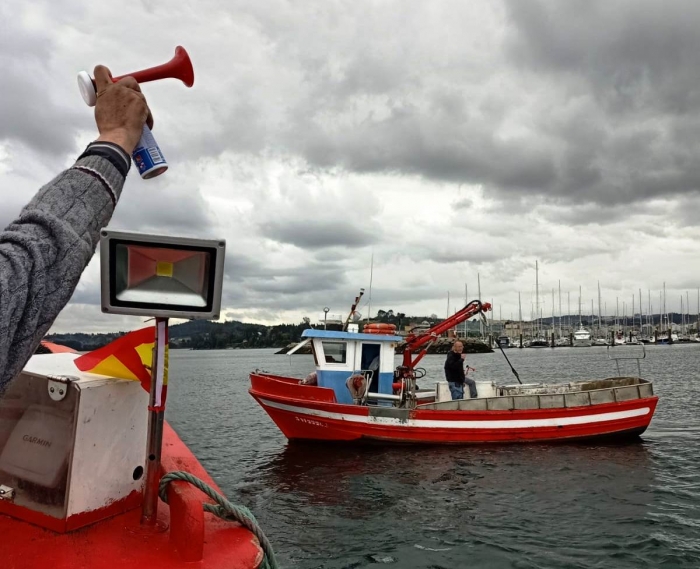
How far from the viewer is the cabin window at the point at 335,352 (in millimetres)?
16000

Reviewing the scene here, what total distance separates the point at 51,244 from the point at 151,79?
3.23 feet

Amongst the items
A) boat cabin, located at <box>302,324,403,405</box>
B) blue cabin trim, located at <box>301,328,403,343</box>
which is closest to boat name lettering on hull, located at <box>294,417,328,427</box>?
boat cabin, located at <box>302,324,403,405</box>

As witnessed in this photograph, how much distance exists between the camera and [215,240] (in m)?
2.29

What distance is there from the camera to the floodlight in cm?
226

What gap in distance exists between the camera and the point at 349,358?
16016mm

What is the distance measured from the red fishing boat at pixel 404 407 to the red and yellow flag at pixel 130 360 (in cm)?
1214

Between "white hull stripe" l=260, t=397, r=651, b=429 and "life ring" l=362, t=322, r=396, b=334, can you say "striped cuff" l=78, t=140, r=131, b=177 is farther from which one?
"life ring" l=362, t=322, r=396, b=334

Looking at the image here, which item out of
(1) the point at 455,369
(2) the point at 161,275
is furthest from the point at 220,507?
(1) the point at 455,369

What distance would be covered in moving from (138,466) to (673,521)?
990 centimetres

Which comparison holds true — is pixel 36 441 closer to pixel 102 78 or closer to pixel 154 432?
pixel 154 432

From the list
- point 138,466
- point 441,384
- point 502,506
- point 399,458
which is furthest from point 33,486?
point 441,384

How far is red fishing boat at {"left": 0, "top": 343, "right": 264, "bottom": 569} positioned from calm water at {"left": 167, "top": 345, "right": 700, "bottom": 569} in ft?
19.5

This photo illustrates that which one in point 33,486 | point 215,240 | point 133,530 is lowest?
point 133,530

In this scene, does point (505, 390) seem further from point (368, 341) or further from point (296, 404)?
point (296, 404)
